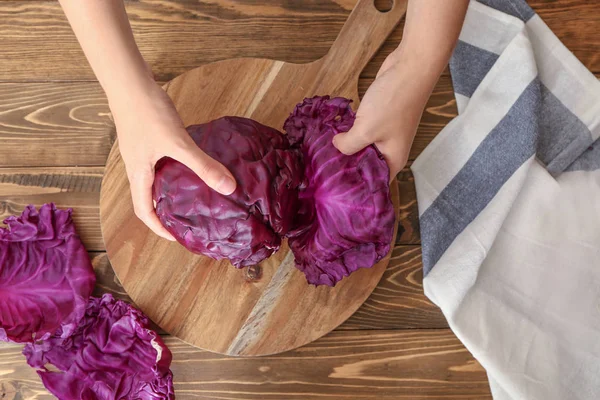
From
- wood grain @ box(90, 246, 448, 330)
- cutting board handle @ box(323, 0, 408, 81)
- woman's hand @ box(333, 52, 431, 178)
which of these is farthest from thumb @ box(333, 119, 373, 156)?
wood grain @ box(90, 246, 448, 330)

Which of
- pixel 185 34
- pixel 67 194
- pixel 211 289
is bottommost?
pixel 211 289

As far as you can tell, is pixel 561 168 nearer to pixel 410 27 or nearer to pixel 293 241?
pixel 410 27

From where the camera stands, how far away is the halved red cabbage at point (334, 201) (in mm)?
1234

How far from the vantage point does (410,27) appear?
3.93 feet

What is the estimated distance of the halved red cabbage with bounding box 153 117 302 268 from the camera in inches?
46.2

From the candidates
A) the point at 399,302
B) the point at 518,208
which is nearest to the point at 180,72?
the point at 399,302

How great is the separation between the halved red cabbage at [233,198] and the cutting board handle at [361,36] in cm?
45

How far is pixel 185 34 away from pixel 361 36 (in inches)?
22.6

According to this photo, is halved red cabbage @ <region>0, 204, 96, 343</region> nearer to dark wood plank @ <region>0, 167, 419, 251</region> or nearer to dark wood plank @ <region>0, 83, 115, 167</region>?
dark wood plank @ <region>0, 167, 419, 251</region>

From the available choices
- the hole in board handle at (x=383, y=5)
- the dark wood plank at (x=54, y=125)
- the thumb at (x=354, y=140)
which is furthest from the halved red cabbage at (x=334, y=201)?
A: the dark wood plank at (x=54, y=125)

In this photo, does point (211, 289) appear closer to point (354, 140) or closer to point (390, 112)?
point (354, 140)

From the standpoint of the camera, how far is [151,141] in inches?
44.7

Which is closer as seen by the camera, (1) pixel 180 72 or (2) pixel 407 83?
(2) pixel 407 83

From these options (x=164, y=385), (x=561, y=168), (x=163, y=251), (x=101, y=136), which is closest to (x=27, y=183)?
(x=101, y=136)
